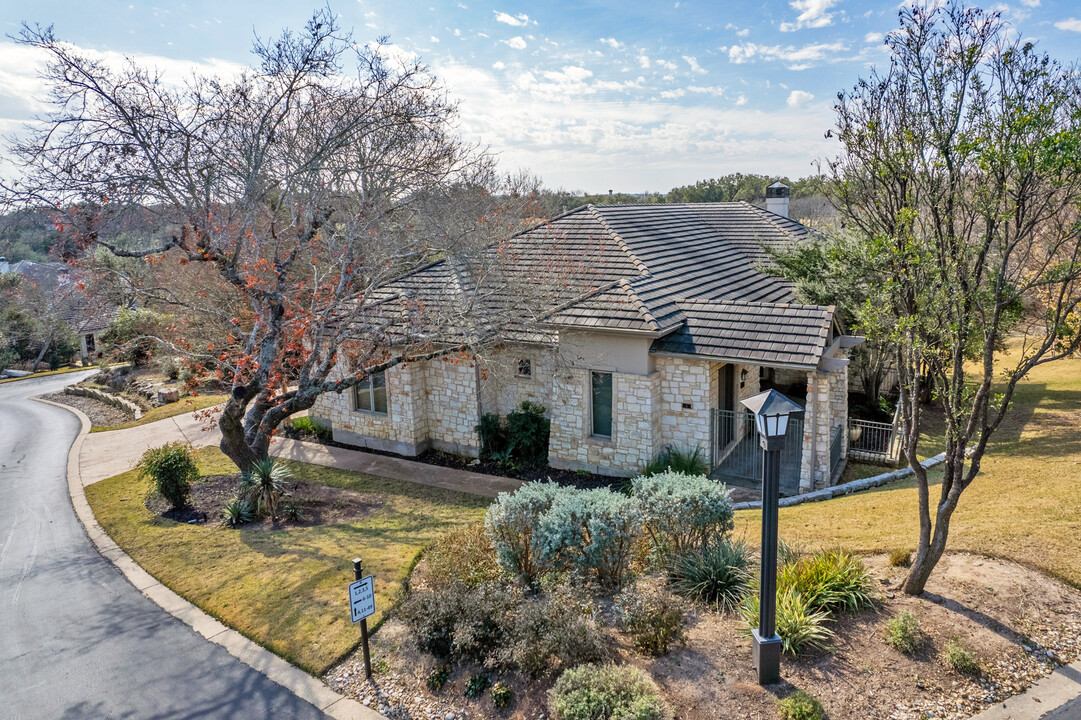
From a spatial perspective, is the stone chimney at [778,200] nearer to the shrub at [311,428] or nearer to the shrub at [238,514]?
the shrub at [311,428]

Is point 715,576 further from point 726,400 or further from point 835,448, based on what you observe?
point 726,400

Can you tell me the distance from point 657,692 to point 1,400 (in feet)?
112

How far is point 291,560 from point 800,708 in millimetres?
7342

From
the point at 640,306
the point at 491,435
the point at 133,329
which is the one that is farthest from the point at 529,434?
the point at 133,329

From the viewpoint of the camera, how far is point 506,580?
7.72 m

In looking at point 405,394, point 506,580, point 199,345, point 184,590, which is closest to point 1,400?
point 199,345

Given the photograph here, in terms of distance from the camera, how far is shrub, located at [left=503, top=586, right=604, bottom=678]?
6.19 metres

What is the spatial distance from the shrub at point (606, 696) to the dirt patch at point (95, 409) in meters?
22.4

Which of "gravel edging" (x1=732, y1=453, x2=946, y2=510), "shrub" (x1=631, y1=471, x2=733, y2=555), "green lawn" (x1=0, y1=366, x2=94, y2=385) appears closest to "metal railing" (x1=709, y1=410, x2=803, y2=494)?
"gravel edging" (x1=732, y1=453, x2=946, y2=510)

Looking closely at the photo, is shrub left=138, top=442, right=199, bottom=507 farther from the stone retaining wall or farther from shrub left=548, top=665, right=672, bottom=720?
the stone retaining wall

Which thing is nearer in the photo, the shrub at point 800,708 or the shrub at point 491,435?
the shrub at point 800,708

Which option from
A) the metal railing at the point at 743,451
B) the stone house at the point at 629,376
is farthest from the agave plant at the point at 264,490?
the metal railing at the point at 743,451

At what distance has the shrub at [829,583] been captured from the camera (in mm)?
6781

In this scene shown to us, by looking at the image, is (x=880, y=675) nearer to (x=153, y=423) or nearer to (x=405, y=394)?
(x=405, y=394)
